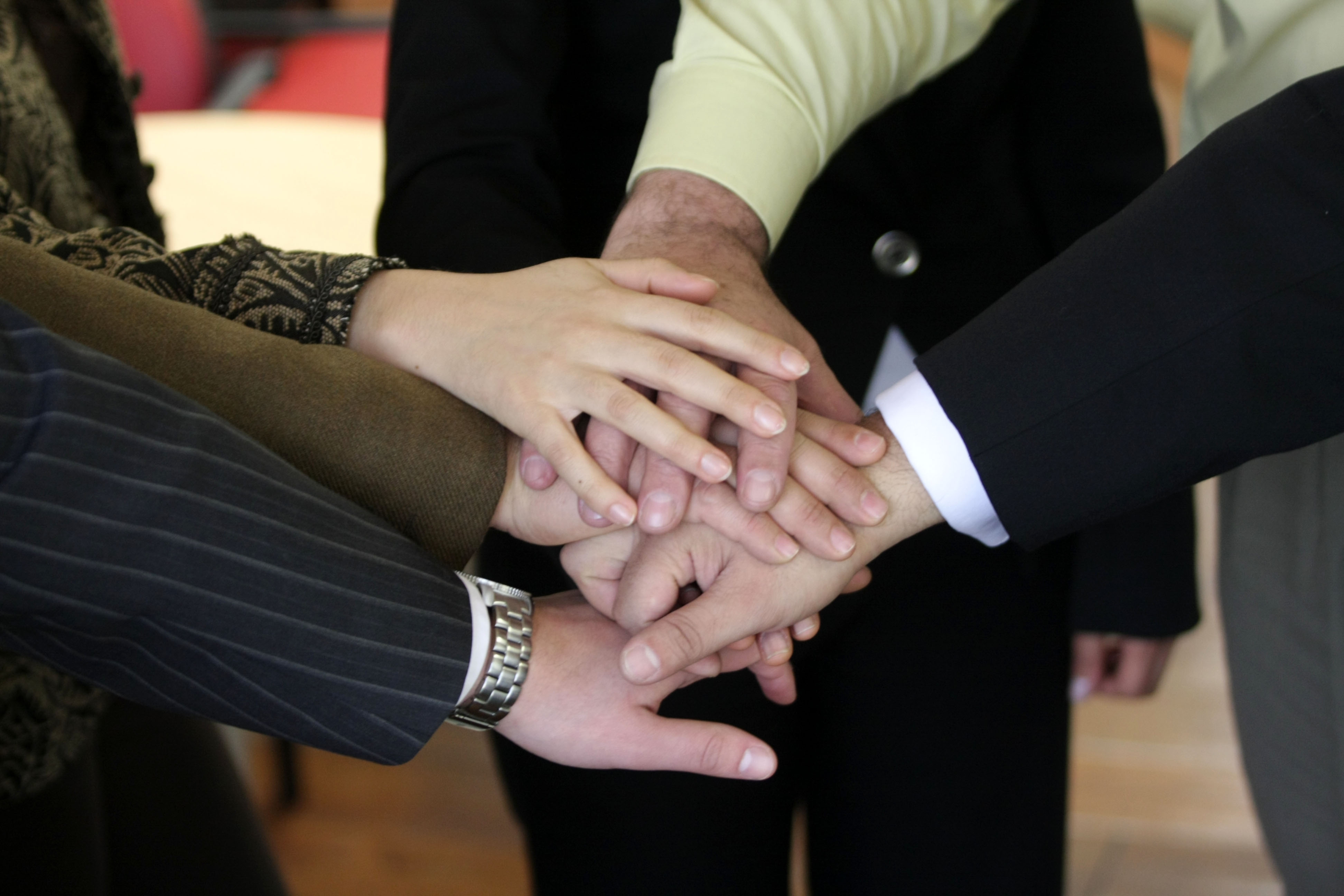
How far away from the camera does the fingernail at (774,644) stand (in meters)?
0.85

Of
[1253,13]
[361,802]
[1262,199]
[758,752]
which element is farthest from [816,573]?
[361,802]

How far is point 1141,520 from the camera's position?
110 centimetres

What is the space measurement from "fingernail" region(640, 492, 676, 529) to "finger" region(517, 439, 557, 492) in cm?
8

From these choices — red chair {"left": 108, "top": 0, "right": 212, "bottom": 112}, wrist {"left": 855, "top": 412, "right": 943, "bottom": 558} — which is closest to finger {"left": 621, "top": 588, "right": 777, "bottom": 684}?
wrist {"left": 855, "top": 412, "right": 943, "bottom": 558}

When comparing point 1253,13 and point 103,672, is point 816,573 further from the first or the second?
point 1253,13

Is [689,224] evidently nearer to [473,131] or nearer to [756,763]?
[473,131]

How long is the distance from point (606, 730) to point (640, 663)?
7 cm

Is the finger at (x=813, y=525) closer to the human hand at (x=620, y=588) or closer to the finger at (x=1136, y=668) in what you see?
the human hand at (x=620, y=588)

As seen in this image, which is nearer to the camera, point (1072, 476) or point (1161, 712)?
point (1072, 476)

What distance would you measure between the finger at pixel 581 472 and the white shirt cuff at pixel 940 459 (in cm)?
22

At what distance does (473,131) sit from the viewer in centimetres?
98

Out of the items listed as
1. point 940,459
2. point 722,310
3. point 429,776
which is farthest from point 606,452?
point 429,776

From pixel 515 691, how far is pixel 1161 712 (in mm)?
1840

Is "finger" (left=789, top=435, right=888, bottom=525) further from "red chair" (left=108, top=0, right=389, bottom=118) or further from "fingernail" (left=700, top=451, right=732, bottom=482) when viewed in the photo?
"red chair" (left=108, top=0, right=389, bottom=118)
